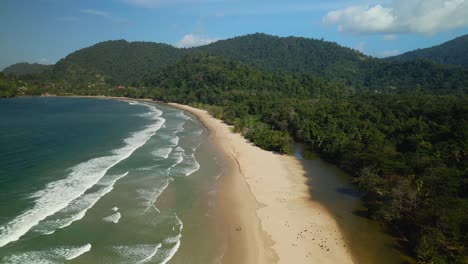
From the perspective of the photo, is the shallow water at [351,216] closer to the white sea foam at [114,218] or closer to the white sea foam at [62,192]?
the white sea foam at [114,218]

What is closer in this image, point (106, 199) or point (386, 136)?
point (106, 199)

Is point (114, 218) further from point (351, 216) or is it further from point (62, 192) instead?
point (351, 216)

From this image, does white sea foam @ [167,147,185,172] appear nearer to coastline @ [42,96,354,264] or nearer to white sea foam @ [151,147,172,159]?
white sea foam @ [151,147,172,159]

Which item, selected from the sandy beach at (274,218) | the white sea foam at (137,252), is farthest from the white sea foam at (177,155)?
the white sea foam at (137,252)

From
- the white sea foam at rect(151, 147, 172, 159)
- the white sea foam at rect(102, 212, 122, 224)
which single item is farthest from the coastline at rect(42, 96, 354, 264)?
the white sea foam at rect(151, 147, 172, 159)

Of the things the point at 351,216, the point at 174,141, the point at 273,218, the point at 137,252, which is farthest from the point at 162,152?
the point at 351,216
